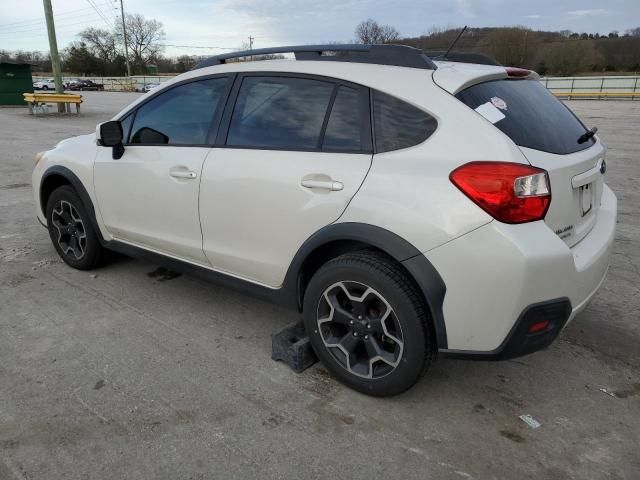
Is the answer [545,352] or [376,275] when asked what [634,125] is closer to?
[545,352]

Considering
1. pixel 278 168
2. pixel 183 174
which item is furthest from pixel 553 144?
pixel 183 174

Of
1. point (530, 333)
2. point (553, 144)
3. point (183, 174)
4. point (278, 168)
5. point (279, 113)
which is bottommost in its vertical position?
point (530, 333)

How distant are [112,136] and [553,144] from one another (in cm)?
284

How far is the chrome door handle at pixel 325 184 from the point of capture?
2.54m

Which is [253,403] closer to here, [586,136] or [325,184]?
[325,184]

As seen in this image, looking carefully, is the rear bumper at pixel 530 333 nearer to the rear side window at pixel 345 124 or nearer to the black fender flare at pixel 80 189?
the rear side window at pixel 345 124

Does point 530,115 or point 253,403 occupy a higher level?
point 530,115

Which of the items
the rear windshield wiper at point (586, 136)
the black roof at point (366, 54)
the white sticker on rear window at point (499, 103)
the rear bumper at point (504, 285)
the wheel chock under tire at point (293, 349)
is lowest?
the wheel chock under tire at point (293, 349)

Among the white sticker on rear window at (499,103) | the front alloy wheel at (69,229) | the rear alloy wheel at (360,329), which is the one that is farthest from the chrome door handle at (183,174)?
the white sticker on rear window at (499,103)

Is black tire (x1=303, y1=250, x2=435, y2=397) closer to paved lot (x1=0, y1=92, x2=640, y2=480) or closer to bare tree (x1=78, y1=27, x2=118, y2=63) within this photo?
paved lot (x1=0, y1=92, x2=640, y2=480)

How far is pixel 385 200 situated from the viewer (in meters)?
2.38

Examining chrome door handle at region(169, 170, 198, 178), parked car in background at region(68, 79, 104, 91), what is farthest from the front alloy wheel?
parked car in background at region(68, 79, 104, 91)

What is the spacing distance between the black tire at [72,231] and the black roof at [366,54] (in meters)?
2.19

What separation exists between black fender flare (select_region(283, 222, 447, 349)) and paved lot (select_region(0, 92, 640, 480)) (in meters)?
0.55
